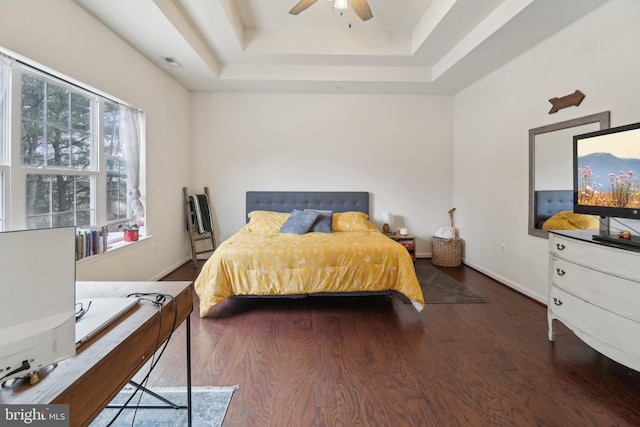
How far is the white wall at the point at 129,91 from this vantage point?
199 centimetres

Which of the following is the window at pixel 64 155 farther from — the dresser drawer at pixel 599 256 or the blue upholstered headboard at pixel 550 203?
the blue upholstered headboard at pixel 550 203

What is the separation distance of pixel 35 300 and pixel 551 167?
3.86m

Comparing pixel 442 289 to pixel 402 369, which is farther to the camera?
pixel 442 289

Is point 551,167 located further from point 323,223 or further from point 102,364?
point 102,364

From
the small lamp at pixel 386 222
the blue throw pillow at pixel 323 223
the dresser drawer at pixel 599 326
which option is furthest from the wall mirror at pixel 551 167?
the blue throw pillow at pixel 323 223

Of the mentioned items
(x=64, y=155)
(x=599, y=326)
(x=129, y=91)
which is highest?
(x=129, y=91)

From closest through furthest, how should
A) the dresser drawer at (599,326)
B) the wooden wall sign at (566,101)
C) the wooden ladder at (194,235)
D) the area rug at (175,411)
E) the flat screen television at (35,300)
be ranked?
the flat screen television at (35,300)
the area rug at (175,411)
the dresser drawer at (599,326)
the wooden wall sign at (566,101)
the wooden ladder at (194,235)

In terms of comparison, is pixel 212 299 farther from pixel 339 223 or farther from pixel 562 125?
pixel 562 125

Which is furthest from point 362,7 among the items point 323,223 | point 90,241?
point 90,241

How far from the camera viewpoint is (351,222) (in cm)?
406

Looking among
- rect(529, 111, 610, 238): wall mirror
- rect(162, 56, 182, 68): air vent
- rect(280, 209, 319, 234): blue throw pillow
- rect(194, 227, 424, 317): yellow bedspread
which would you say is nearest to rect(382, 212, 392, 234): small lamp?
rect(280, 209, 319, 234): blue throw pillow

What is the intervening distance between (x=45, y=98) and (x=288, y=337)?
2.66 meters

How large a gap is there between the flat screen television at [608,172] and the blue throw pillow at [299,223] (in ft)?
8.55

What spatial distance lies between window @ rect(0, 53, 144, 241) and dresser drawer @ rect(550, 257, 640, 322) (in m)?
3.87
